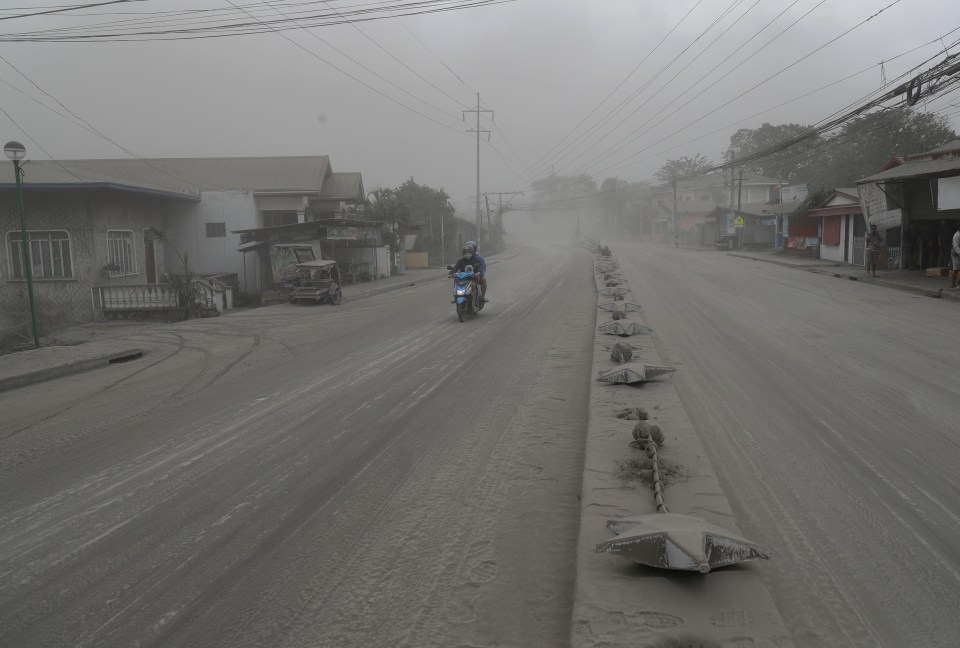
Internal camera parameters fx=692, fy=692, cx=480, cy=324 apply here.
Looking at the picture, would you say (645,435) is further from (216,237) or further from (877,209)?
(216,237)

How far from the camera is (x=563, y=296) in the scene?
19703 millimetres

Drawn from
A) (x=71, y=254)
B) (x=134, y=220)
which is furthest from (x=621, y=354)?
(x=134, y=220)

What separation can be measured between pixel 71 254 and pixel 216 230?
935 centimetres

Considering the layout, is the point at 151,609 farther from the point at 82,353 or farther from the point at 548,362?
the point at 82,353

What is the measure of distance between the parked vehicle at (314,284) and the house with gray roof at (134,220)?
3.70 metres

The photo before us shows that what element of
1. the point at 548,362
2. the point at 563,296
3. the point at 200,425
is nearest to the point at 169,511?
the point at 200,425

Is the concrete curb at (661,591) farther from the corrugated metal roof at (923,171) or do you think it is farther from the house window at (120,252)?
the corrugated metal roof at (923,171)

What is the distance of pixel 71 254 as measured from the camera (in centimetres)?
1977

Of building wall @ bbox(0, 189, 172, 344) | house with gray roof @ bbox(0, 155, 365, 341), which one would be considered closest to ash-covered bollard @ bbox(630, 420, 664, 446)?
house with gray roof @ bbox(0, 155, 365, 341)

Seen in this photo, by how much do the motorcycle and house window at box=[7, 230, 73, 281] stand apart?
→ 12.2m

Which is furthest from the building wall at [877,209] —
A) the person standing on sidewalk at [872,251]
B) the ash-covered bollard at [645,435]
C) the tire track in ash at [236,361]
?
the ash-covered bollard at [645,435]

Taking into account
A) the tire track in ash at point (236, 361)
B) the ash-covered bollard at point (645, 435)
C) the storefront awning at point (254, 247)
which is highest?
the storefront awning at point (254, 247)

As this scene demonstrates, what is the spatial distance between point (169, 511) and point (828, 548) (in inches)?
160

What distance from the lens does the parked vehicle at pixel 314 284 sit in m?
20.5
